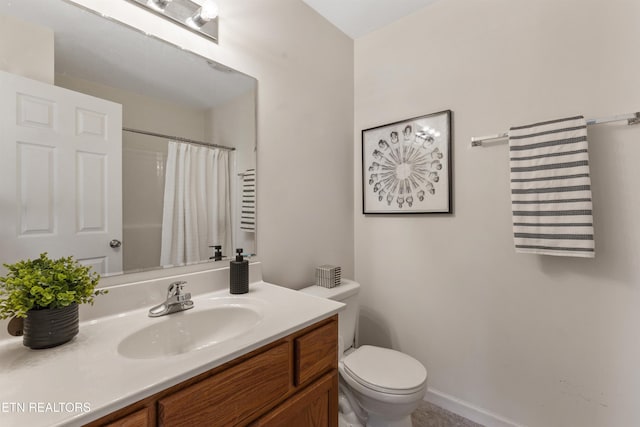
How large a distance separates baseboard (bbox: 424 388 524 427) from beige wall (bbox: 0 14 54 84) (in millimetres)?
2333

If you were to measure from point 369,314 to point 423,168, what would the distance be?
3.52 feet

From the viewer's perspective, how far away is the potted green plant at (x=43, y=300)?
27.5 inches

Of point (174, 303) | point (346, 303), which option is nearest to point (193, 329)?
point (174, 303)

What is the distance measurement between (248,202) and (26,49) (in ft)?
2.94

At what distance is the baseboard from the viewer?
1.54 m

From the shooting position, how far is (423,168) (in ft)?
5.82

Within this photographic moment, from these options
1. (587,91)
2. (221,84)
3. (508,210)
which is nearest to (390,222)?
(508,210)

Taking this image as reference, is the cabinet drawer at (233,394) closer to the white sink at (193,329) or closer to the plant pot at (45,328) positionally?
the white sink at (193,329)

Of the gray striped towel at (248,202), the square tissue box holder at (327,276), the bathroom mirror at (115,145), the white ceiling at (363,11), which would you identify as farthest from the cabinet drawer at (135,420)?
the white ceiling at (363,11)

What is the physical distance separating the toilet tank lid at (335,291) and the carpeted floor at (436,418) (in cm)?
80

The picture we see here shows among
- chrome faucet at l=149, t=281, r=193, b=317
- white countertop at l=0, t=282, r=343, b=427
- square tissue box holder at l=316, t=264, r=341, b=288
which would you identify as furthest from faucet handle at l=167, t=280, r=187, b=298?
square tissue box holder at l=316, t=264, r=341, b=288

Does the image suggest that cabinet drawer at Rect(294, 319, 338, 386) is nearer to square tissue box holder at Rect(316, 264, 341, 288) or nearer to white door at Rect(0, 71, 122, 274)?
square tissue box holder at Rect(316, 264, 341, 288)

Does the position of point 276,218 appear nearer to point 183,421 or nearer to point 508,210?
point 183,421

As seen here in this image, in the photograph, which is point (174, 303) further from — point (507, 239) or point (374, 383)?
point (507, 239)
